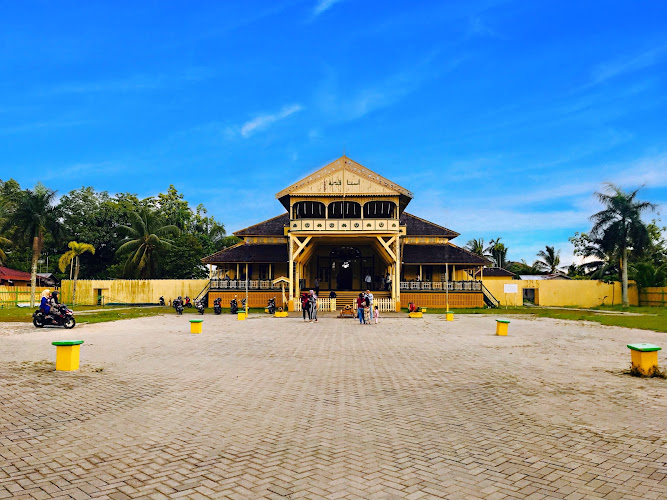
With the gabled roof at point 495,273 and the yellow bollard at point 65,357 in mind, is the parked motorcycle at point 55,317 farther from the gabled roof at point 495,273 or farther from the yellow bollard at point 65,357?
the gabled roof at point 495,273

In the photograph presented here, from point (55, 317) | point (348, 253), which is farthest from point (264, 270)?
point (55, 317)

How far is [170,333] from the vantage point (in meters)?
18.1

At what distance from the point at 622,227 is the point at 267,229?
105 ft

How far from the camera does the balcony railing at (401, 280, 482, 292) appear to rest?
3831cm

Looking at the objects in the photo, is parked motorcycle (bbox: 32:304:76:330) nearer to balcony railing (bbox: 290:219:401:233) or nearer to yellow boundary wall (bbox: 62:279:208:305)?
balcony railing (bbox: 290:219:401:233)

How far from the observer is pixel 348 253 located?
41594mm

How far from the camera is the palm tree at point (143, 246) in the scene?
49.9 metres

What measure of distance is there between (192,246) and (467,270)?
29145 millimetres

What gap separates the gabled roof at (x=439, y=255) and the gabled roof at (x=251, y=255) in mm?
10485

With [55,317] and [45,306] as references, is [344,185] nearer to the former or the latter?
[55,317]

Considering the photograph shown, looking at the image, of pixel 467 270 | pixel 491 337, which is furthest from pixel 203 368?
pixel 467 270

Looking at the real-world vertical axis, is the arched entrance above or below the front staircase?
above

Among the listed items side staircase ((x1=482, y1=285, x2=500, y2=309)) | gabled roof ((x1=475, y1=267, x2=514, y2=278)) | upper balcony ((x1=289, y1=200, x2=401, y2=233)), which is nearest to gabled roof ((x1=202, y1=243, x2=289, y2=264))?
upper balcony ((x1=289, y1=200, x2=401, y2=233))

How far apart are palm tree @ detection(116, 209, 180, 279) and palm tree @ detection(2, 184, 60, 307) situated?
12.5m
